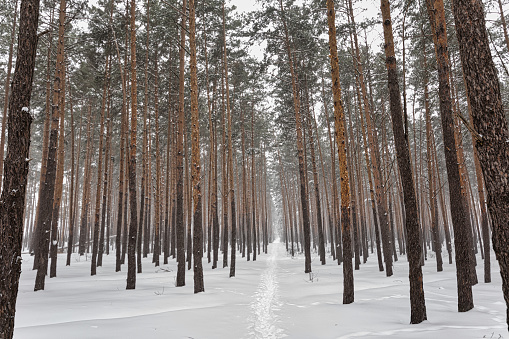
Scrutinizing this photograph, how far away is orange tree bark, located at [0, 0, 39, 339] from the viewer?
3.39 m

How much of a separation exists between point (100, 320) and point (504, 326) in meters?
6.75

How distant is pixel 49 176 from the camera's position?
388 inches

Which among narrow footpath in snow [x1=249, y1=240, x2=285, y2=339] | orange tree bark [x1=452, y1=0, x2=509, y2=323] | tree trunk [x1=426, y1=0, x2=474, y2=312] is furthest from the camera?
tree trunk [x1=426, y1=0, x2=474, y2=312]

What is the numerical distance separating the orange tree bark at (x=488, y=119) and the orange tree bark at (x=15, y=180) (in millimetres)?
4953

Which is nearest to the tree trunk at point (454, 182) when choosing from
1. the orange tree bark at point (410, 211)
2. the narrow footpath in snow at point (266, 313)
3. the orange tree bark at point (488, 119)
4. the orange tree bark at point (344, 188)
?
the orange tree bark at point (410, 211)

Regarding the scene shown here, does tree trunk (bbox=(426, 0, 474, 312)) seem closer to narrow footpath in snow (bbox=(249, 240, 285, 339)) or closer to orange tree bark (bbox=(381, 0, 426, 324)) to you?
orange tree bark (bbox=(381, 0, 426, 324))

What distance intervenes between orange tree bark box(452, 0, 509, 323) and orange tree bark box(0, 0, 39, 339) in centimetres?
495

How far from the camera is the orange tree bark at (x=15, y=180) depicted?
339 cm

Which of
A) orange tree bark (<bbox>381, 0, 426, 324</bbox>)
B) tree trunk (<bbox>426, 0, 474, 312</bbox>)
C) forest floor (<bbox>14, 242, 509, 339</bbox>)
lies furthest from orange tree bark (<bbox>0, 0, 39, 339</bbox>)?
tree trunk (<bbox>426, 0, 474, 312</bbox>)

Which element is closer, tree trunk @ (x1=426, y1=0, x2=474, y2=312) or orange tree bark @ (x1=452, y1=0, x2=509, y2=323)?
orange tree bark @ (x1=452, y1=0, x2=509, y2=323)

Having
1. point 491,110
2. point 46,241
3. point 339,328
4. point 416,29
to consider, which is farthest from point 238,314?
point 416,29

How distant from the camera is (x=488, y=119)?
2.91 meters

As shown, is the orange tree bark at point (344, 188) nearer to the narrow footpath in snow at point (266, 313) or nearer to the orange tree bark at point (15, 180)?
the narrow footpath in snow at point (266, 313)

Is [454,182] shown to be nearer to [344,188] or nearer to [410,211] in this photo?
[410,211]
